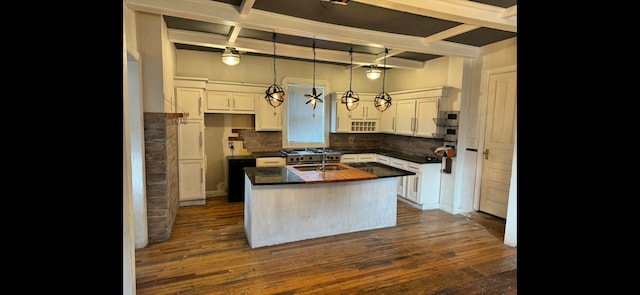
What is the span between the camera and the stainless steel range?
539cm

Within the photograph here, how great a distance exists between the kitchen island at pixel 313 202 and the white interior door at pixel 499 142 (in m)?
1.55

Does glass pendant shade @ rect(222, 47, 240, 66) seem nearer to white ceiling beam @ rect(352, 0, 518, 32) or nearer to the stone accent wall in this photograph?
the stone accent wall

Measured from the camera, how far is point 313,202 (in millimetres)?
3699

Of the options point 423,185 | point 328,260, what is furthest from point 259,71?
point 328,260

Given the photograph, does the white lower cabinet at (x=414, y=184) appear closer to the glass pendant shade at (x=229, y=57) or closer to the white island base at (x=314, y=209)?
the white island base at (x=314, y=209)

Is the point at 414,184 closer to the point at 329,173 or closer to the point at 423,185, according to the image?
the point at 423,185

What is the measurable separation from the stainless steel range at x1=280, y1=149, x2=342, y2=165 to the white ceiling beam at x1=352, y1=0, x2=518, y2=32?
2991 mm

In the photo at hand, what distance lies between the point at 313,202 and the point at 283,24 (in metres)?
2.08

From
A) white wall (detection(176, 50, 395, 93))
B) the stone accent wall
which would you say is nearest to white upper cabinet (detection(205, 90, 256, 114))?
white wall (detection(176, 50, 395, 93))

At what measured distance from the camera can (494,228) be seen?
4.14m
